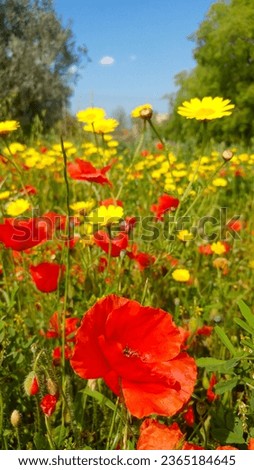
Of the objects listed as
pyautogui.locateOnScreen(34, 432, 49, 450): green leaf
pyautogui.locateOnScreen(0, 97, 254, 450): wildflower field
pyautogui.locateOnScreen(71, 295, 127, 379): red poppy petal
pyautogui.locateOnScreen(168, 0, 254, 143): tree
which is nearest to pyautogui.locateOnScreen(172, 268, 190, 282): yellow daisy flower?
pyautogui.locateOnScreen(0, 97, 254, 450): wildflower field

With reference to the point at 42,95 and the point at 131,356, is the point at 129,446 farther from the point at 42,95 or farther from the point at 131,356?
the point at 42,95

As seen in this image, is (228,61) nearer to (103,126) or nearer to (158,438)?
(103,126)

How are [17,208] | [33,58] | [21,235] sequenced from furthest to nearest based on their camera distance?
1. [33,58]
2. [17,208]
3. [21,235]

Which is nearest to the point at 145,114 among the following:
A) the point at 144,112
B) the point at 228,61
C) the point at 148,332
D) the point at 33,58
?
the point at 144,112

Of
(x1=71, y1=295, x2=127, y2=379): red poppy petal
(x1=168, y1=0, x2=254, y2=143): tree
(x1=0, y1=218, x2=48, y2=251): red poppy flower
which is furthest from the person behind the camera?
(x1=168, y1=0, x2=254, y2=143): tree

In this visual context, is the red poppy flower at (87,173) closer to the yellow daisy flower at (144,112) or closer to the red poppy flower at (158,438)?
the yellow daisy flower at (144,112)

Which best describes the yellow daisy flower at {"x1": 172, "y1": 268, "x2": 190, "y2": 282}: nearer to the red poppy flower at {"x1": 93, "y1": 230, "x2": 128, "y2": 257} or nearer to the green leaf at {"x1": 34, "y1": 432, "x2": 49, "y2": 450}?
the red poppy flower at {"x1": 93, "y1": 230, "x2": 128, "y2": 257}

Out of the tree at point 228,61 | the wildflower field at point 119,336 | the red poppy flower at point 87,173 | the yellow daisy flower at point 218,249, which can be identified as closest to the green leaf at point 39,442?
the wildflower field at point 119,336
